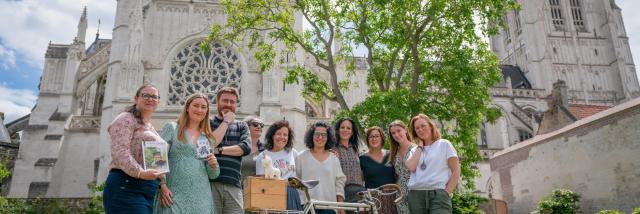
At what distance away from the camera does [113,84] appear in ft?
64.5

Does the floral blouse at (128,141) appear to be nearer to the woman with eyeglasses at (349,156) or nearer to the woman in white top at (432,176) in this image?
the woman with eyeglasses at (349,156)

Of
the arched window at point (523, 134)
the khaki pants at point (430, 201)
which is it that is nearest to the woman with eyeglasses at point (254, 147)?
the khaki pants at point (430, 201)

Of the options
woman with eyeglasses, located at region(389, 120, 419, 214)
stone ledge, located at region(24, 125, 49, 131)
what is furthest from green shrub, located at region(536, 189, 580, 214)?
stone ledge, located at region(24, 125, 49, 131)

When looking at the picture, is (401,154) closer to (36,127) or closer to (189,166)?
(189,166)

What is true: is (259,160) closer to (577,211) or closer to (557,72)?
(577,211)

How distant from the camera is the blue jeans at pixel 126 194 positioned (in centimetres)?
320

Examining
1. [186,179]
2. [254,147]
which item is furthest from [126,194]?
[254,147]

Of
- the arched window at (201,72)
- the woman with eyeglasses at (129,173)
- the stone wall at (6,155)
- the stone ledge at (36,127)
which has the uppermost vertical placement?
the arched window at (201,72)

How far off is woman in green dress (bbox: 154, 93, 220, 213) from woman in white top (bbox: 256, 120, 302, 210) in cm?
91

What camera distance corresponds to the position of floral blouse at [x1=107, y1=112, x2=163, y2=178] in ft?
10.5

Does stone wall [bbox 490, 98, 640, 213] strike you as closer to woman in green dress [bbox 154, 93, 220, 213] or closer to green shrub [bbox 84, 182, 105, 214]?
woman in green dress [bbox 154, 93, 220, 213]

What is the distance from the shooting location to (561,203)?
43.7 feet

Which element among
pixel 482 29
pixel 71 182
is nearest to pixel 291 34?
pixel 482 29

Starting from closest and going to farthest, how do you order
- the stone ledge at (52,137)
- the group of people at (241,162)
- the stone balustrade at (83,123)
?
the group of people at (241,162) → the stone ledge at (52,137) → the stone balustrade at (83,123)
